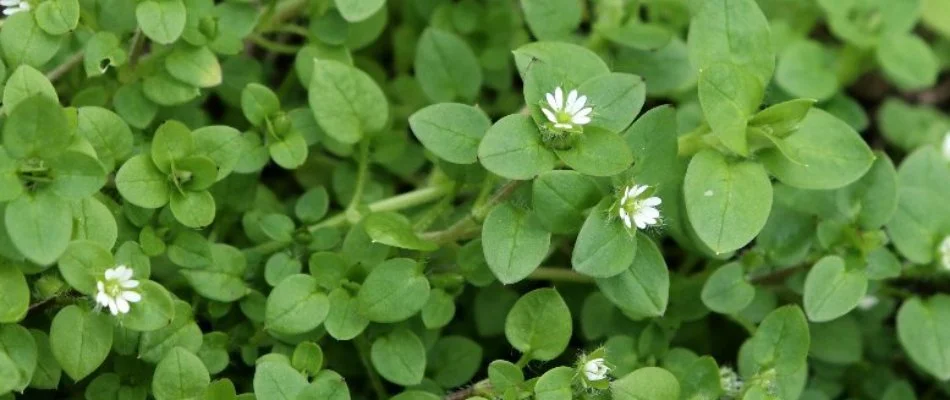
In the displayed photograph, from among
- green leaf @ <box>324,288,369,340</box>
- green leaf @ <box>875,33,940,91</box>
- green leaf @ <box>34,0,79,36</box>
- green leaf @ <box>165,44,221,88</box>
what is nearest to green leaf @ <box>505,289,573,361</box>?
green leaf @ <box>324,288,369,340</box>

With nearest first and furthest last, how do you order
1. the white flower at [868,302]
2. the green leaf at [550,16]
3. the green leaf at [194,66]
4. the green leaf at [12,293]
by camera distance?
1. the green leaf at [12,293]
2. the green leaf at [194,66]
3. the green leaf at [550,16]
4. the white flower at [868,302]

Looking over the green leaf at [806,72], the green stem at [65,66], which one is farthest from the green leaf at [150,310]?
the green leaf at [806,72]

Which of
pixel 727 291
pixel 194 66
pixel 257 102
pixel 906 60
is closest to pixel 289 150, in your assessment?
pixel 257 102

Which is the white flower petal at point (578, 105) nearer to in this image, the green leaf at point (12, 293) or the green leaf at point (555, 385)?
the green leaf at point (555, 385)

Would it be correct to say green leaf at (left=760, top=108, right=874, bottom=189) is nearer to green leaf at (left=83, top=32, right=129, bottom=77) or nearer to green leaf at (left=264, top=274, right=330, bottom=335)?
green leaf at (left=264, top=274, right=330, bottom=335)

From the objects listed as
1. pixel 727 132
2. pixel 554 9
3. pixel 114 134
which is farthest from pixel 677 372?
pixel 114 134

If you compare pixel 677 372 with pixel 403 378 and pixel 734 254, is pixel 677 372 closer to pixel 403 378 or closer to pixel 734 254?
pixel 734 254

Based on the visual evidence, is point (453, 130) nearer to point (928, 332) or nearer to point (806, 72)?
point (928, 332)
